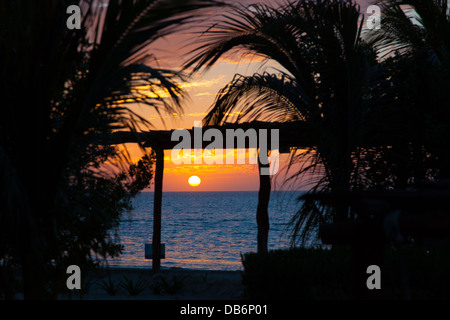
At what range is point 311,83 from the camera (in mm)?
7797

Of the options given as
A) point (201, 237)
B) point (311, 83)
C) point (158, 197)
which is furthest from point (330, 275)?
point (201, 237)

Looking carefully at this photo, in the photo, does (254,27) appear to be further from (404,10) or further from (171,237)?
(171,237)

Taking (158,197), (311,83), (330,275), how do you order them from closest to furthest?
1. (330,275)
2. (311,83)
3. (158,197)

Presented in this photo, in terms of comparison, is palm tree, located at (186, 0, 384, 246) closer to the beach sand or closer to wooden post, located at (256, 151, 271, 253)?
the beach sand

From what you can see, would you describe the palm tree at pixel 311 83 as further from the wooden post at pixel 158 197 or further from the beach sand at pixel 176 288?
the wooden post at pixel 158 197

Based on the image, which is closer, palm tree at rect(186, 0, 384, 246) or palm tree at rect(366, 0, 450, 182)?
palm tree at rect(186, 0, 384, 246)

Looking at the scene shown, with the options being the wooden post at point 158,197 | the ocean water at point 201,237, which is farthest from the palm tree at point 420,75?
the wooden post at point 158,197

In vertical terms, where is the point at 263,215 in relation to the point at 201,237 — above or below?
above

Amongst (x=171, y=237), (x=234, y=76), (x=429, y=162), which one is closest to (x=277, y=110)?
(x=234, y=76)

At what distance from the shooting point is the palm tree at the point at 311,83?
7305 millimetres

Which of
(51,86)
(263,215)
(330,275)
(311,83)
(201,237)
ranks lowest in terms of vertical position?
(201,237)

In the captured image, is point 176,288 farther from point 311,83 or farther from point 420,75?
point 420,75

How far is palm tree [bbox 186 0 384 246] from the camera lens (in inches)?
288

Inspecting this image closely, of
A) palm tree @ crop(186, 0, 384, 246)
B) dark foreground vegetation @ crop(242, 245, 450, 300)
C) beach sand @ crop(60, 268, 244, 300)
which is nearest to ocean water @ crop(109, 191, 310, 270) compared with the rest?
palm tree @ crop(186, 0, 384, 246)
